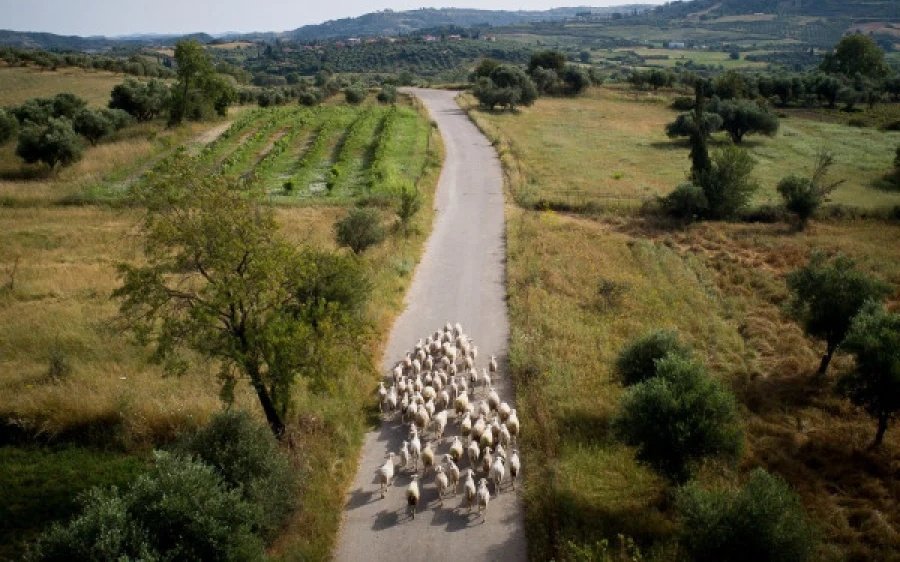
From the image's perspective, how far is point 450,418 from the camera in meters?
18.1

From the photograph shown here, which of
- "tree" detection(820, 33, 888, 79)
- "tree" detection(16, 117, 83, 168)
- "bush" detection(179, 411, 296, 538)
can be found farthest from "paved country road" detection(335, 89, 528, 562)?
"tree" detection(820, 33, 888, 79)

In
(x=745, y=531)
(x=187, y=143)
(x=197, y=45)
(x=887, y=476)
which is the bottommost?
(x=887, y=476)

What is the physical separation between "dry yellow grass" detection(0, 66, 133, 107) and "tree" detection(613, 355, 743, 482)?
74.3 metres

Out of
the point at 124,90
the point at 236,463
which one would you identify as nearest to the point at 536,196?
the point at 236,463

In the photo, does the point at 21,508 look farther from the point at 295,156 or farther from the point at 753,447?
the point at 295,156

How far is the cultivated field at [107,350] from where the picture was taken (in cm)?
1522

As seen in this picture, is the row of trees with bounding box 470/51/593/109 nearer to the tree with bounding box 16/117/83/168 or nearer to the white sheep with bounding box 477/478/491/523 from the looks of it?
the tree with bounding box 16/117/83/168

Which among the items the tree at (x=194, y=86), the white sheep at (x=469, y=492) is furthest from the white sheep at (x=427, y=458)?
the tree at (x=194, y=86)

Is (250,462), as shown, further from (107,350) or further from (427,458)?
(107,350)

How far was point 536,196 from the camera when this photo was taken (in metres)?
41.4

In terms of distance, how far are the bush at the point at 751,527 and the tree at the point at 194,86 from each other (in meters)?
61.3

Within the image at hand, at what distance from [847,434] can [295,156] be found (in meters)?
46.9

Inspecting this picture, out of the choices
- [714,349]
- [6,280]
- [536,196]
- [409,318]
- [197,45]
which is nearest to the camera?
[714,349]

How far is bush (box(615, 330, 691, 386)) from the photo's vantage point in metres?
18.0
